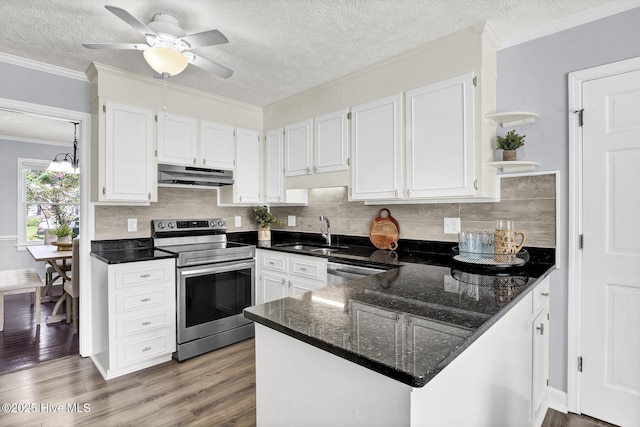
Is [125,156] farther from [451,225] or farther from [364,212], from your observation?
[451,225]

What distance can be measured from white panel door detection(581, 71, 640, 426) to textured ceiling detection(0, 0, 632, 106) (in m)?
0.60

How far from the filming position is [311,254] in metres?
2.88

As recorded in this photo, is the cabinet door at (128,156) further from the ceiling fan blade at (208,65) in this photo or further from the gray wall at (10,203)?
the gray wall at (10,203)

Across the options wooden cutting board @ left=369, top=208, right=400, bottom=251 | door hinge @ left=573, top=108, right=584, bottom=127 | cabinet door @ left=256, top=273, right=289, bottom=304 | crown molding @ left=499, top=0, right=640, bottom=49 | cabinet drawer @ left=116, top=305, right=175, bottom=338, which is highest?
crown molding @ left=499, top=0, right=640, bottom=49

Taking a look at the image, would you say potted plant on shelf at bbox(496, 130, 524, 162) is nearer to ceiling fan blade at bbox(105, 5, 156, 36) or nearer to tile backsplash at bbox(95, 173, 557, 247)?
tile backsplash at bbox(95, 173, 557, 247)

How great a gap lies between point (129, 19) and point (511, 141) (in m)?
2.29

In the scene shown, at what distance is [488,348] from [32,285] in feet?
14.6

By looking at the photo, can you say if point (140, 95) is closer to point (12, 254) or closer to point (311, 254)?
point (311, 254)

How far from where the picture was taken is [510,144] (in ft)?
7.26

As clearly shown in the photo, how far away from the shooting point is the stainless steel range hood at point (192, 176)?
10.1ft

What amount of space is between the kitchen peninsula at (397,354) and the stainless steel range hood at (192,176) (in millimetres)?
2184

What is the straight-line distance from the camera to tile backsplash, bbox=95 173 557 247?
2.24 meters

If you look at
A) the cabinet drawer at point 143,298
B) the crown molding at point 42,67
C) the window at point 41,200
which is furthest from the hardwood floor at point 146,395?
the window at point 41,200

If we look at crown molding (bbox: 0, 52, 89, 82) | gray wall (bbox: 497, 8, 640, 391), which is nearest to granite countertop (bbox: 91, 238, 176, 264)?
crown molding (bbox: 0, 52, 89, 82)
